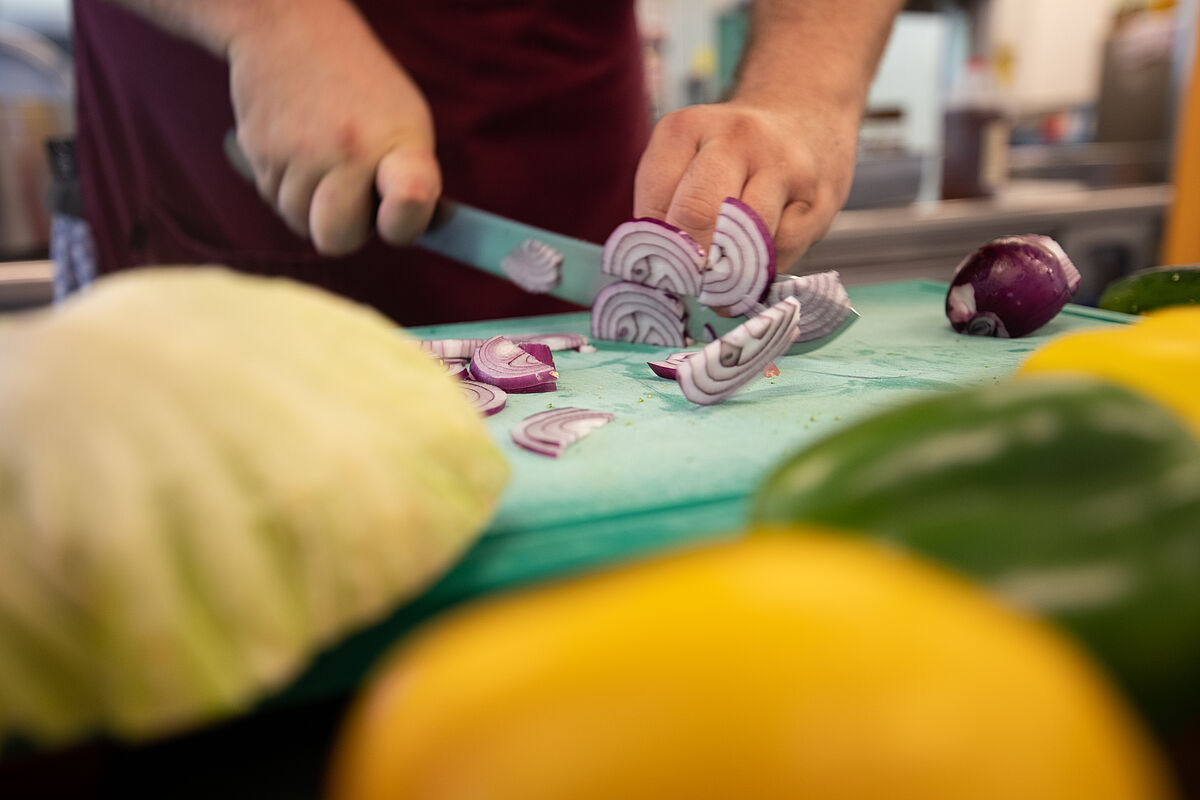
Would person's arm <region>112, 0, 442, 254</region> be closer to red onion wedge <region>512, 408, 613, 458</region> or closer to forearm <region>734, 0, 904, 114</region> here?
red onion wedge <region>512, 408, 613, 458</region>

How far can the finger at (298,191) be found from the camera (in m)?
1.51

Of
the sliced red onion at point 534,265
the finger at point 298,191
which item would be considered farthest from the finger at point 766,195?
the finger at point 298,191

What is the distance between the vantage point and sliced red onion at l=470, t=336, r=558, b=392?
1.17 m

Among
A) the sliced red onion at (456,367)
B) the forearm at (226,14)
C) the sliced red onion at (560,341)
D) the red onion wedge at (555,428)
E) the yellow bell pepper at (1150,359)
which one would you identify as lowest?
the sliced red onion at (560,341)

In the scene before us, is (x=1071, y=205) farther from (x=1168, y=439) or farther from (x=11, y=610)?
(x=11, y=610)

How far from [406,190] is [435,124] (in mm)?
549

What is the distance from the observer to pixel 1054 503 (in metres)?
0.44

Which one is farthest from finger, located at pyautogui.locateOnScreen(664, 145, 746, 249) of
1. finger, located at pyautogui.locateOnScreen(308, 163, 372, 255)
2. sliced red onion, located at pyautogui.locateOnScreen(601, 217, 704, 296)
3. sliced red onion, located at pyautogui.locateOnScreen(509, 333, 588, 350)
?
finger, located at pyautogui.locateOnScreen(308, 163, 372, 255)

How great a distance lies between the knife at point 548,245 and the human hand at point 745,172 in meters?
0.16

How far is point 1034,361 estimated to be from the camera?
0.80 meters

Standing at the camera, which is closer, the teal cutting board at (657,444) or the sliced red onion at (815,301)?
the teal cutting board at (657,444)

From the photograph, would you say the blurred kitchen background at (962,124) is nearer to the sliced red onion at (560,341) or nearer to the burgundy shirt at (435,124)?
the burgundy shirt at (435,124)

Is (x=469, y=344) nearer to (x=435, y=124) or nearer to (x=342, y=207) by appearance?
(x=342, y=207)

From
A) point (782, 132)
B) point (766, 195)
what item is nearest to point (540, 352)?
point (766, 195)
